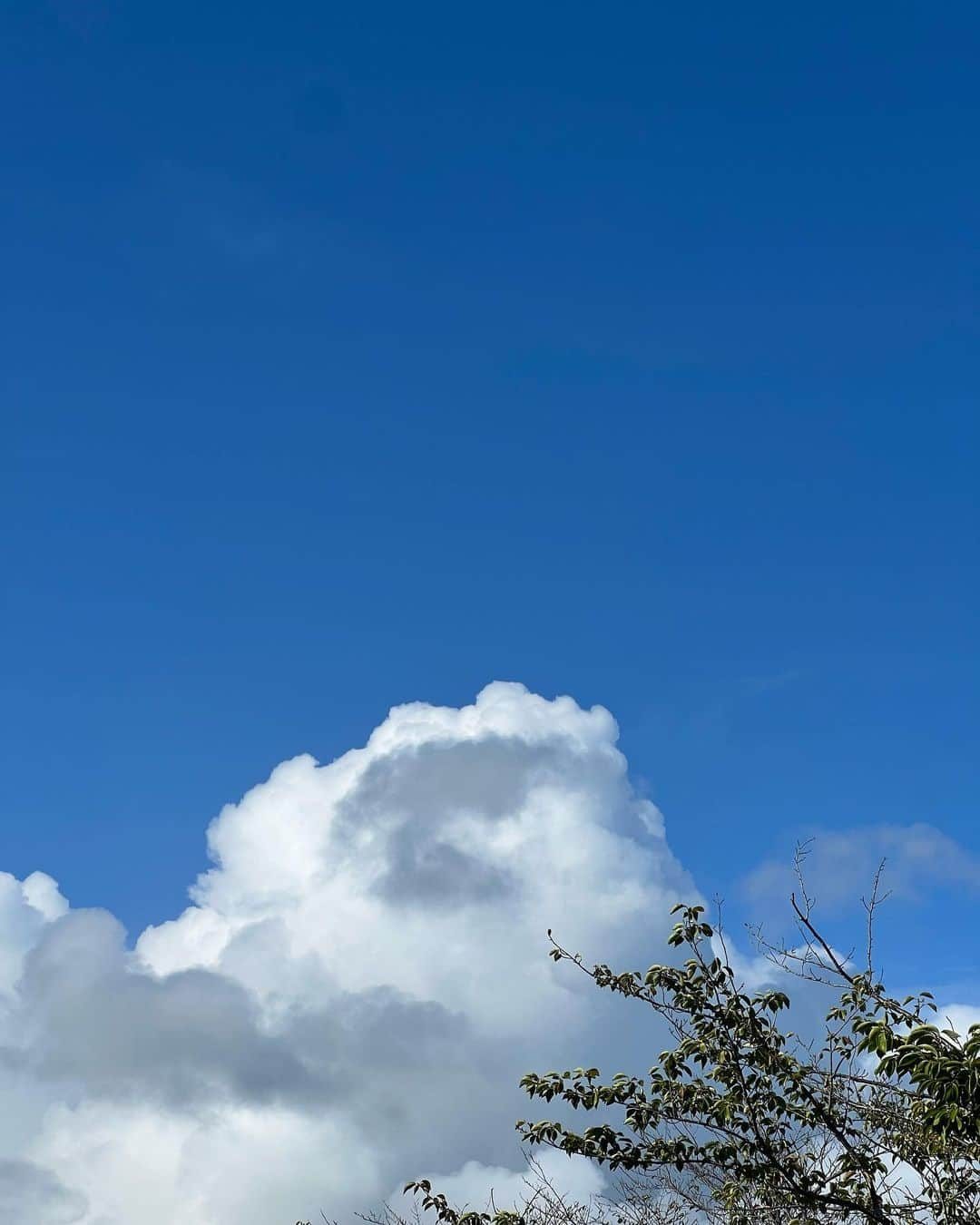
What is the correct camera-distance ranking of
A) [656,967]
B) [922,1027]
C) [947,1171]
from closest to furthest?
1. [922,1027]
2. [947,1171]
3. [656,967]

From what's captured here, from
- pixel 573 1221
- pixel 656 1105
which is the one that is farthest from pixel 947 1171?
pixel 573 1221

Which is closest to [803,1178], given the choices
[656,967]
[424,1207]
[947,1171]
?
[947,1171]

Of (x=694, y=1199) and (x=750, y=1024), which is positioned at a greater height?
(x=750, y=1024)

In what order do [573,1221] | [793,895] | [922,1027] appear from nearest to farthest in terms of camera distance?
[922,1027] → [793,895] → [573,1221]

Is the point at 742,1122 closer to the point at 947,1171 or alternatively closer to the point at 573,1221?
the point at 947,1171

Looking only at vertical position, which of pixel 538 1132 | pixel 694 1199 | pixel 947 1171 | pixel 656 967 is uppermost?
pixel 656 967

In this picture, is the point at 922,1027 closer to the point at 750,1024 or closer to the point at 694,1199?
the point at 750,1024

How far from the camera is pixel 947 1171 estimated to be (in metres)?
11.5

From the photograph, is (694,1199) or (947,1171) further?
(694,1199)

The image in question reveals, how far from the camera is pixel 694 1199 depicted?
13992mm

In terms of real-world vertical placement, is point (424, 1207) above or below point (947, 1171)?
above

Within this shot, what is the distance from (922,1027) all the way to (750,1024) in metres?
4.51

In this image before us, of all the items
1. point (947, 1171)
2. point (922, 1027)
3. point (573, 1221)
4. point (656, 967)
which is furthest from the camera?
point (573, 1221)

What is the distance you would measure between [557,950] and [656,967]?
4.49 feet
